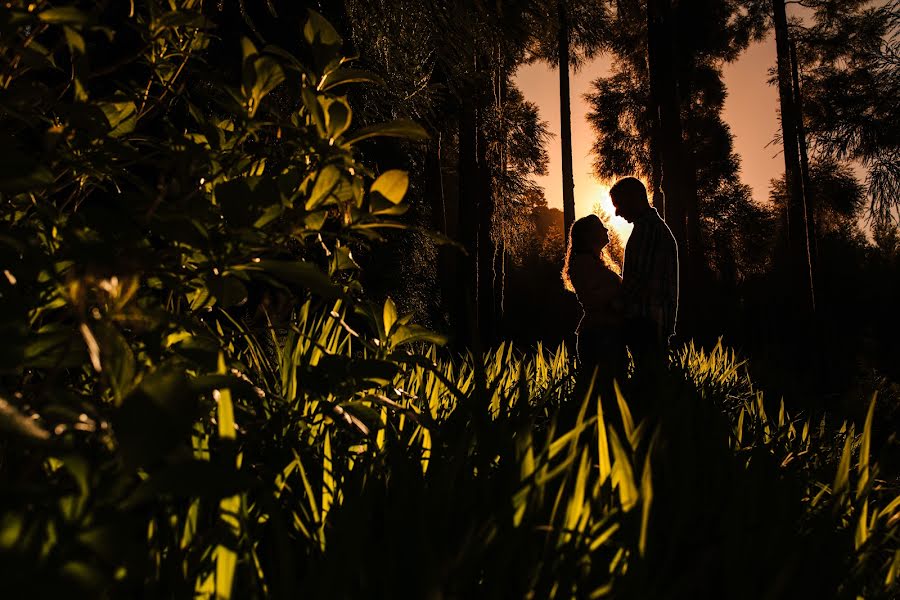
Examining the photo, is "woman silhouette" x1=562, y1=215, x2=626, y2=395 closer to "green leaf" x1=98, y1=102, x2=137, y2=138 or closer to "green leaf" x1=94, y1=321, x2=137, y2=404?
"green leaf" x1=98, y1=102, x2=137, y2=138

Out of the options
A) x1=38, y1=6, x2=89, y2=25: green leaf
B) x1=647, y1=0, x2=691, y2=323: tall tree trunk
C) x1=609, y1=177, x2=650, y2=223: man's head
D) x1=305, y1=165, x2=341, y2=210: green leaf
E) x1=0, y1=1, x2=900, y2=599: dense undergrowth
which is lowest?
x1=0, y1=1, x2=900, y2=599: dense undergrowth

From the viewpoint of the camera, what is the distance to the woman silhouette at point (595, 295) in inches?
148

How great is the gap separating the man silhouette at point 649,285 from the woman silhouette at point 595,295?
0.20m

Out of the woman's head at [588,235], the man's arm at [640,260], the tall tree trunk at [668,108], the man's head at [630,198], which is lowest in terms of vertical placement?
the man's arm at [640,260]

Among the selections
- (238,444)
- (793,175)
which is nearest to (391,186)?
(238,444)

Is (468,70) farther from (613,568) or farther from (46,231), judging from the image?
(613,568)

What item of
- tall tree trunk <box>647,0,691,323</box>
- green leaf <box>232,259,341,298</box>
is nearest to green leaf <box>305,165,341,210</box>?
green leaf <box>232,259,341,298</box>

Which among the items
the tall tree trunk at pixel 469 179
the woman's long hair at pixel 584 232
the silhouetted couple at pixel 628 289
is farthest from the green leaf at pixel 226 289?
the tall tree trunk at pixel 469 179

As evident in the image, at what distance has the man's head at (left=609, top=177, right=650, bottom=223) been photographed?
11.8 feet

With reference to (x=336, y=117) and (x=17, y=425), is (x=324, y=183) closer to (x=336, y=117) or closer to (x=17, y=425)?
(x=336, y=117)

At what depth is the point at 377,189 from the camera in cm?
79

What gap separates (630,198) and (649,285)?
1.86ft

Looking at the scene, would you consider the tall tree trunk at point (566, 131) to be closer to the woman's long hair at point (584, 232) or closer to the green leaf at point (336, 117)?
the woman's long hair at point (584, 232)

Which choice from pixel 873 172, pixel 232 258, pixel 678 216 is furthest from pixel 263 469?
pixel 873 172
